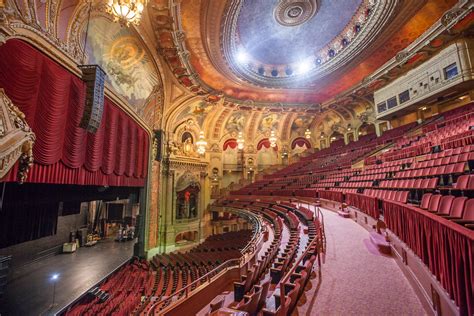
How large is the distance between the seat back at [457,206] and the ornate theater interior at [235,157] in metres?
0.02

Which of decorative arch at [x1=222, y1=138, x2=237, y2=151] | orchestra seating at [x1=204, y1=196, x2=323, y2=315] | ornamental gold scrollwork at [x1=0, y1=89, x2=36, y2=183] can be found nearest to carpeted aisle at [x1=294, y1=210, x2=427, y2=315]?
orchestra seating at [x1=204, y1=196, x2=323, y2=315]

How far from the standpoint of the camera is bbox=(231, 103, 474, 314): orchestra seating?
3.43 ft

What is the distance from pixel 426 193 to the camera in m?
2.31

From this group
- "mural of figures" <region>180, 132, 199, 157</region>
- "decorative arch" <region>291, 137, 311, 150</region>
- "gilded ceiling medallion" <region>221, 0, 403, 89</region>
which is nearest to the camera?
"gilded ceiling medallion" <region>221, 0, 403, 89</region>

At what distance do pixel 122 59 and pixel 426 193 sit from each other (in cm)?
574

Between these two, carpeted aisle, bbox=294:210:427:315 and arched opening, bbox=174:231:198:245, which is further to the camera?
arched opening, bbox=174:231:198:245

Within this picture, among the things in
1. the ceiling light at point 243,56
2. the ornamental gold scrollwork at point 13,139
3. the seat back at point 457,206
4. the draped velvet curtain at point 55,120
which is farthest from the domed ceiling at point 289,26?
the seat back at point 457,206

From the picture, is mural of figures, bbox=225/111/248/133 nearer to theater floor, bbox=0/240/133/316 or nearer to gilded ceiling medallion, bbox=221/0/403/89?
gilded ceiling medallion, bbox=221/0/403/89

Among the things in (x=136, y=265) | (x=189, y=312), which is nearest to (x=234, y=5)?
(x=189, y=312)

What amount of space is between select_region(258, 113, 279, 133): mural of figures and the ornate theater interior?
179 millimetres

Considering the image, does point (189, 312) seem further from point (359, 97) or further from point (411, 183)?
point (359, 97)

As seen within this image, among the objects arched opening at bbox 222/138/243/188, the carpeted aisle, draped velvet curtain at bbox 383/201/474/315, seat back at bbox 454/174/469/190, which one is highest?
arched opening at bbox 222/138/243/188

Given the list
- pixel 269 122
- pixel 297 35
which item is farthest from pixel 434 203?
pixel 269 122

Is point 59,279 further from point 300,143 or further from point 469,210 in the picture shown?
point 300,143
